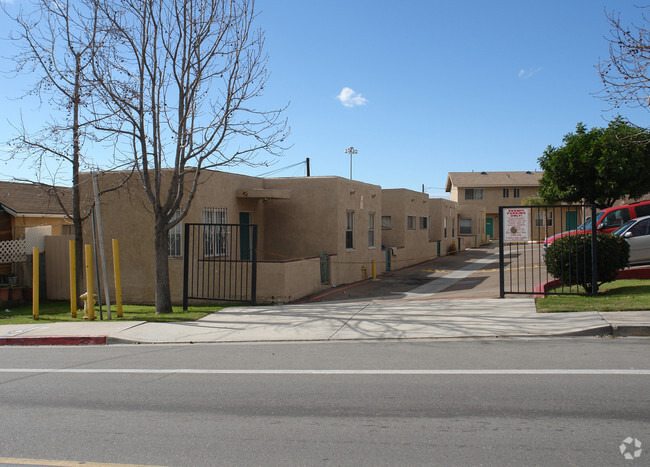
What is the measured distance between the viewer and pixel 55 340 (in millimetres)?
10758

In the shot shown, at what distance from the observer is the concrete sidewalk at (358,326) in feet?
30.6

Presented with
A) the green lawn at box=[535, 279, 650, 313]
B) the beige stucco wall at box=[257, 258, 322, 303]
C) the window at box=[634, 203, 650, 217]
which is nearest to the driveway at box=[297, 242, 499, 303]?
the beige stucco wall at box=[257, 258, 322, 303]

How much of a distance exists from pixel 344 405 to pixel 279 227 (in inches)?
567

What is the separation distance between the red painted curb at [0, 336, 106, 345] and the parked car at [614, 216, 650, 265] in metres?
14.1

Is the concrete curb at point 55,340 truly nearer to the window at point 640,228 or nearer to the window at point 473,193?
the window at point 640,228

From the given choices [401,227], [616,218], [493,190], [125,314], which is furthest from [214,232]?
[493,190]

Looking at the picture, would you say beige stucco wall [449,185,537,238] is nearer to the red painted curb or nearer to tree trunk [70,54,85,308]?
tree trunk [70,54,85,308]

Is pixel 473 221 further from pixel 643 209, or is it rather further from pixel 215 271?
pixel 215 271

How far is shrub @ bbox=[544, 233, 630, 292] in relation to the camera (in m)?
12.1

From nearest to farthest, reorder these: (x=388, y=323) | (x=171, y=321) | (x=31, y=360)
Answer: (x=31, y=360), (x=388, y=323), (x=171, y=321)

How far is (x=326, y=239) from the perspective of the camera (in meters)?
19.5

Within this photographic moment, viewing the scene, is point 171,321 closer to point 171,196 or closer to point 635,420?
point 171,196

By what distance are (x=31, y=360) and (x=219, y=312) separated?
5.03 metres

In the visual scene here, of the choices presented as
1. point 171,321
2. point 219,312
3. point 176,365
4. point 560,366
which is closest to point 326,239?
point 219,312
